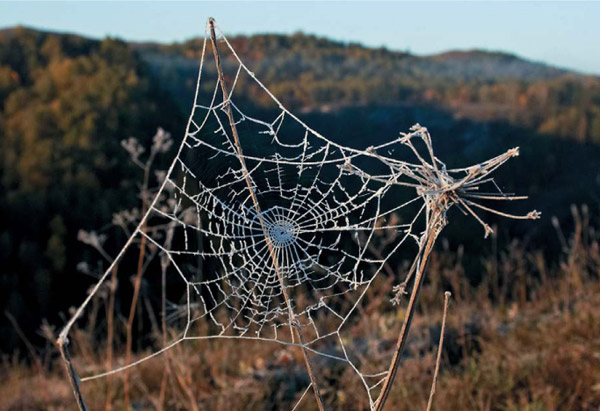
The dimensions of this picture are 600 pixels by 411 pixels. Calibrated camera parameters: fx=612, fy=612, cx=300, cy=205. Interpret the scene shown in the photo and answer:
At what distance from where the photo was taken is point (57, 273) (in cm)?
902

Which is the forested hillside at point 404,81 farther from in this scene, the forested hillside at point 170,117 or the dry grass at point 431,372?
the dry grass at point 431,372

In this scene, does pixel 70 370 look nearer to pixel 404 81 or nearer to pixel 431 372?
pixel 431 372

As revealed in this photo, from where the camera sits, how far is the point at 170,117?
1355 centimetres

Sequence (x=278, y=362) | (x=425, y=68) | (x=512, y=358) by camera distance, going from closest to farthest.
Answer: (x=512, y=358) → (x=278, y=362) → (x=425, y=68)

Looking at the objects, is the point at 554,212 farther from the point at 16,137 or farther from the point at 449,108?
the point at 16,137

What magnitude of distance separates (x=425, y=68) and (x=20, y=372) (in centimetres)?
2481

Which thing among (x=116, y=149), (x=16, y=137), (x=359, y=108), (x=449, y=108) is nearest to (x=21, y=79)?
(x=16, y=137)

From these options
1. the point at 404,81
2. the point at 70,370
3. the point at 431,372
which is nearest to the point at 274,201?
the point at 70,370

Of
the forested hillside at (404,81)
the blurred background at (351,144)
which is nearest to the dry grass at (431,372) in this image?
the blurred background at (351,144)

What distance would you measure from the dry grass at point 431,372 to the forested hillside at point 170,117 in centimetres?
431

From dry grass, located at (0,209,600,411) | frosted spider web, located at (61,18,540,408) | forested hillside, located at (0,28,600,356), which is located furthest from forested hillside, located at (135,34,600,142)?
frosted spider web, located at (61,18,540,408)

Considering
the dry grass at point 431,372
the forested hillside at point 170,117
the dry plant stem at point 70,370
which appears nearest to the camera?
the dry plant stem at point 70,370

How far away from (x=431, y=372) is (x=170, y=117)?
1143 centimetres

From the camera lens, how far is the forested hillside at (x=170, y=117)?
962cm
